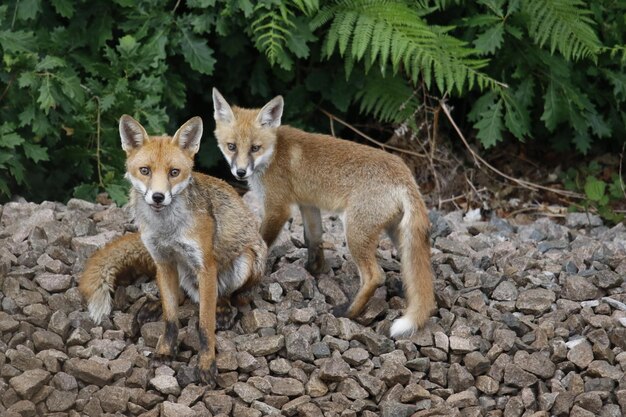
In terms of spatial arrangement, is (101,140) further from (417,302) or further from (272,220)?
(417,302)

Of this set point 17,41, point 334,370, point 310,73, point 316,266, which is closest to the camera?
point 334,370

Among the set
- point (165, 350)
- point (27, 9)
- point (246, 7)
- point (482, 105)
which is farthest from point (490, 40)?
point (165, 350)

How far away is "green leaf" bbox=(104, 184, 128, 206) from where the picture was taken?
7.52 m

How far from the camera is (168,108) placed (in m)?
8.68

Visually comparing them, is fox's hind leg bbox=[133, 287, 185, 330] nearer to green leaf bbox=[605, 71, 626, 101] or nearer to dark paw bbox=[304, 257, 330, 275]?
dark paw bbox=[304, 257, 330, 275]

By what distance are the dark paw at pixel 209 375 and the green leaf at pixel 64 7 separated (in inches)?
153

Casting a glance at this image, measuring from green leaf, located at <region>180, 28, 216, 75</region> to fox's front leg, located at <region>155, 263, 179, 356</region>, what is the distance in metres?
2.87

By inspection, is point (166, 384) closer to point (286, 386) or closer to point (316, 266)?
point (286, 386)

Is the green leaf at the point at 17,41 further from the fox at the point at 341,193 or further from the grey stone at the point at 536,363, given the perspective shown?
the grey stone at the point at 536,363

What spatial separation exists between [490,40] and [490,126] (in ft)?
2.47

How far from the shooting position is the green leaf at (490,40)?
332 inches

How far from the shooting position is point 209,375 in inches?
215

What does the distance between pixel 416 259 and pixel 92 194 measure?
3.04 metres

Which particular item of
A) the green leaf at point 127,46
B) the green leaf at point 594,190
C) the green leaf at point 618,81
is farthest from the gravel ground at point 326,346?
the green leaf at point 618,81
